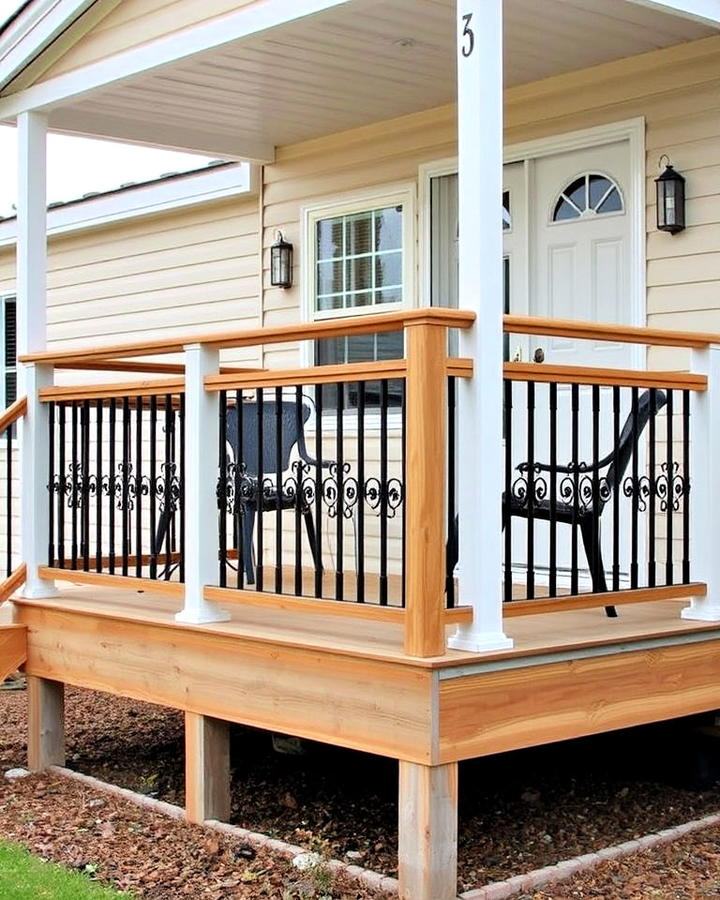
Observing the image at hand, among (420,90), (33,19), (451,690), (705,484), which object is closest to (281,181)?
(420,90)

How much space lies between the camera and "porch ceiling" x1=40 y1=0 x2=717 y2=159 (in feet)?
18.4

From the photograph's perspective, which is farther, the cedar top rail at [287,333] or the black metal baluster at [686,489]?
the black metal baluster at [686,489]

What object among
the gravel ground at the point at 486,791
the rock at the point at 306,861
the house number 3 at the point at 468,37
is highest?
the house number 3 at the point at 468,37

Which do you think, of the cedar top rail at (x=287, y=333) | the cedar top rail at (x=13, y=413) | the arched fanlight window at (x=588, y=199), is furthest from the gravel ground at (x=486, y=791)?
the arched fanlight window at (x=588, y=199)

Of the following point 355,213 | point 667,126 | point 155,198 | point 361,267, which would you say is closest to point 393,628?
point 667,126

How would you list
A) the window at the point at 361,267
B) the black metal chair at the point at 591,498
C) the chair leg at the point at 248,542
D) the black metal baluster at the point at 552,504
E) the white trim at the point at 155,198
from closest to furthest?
the black metal baluster at the point at 552,504, the black metal chair at the point at 591,498, the chair leg at the point at 248,542, the window at the point at 361,267, the white trim at the point at 155,198

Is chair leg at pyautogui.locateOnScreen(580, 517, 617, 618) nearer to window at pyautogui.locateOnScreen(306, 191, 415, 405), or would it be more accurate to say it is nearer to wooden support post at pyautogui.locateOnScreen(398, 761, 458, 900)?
wooden support post at pyautogui.locateOnScreen(398, 761, 458, 900)

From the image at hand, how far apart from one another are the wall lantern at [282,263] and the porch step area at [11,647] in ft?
9.64

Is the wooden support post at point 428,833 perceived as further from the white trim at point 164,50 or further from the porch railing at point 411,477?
the white trim at point 164,50

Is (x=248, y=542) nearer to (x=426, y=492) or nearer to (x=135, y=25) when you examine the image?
(x=426, y=492)

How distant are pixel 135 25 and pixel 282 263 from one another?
7.30ft

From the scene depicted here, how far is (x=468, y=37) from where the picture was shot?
4359 mm

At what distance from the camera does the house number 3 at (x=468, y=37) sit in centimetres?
434

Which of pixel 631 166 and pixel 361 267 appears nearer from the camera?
pixel 631 166
